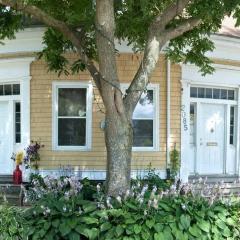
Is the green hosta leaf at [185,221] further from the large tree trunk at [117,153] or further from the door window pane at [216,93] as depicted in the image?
the door window pane at [216,93]

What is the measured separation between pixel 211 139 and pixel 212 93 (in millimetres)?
1404

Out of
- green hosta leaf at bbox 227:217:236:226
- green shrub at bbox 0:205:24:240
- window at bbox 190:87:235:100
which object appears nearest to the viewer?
green shrub at bbox 0:205:24:240

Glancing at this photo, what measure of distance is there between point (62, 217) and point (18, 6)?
126 inches

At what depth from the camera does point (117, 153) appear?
23.9 ft

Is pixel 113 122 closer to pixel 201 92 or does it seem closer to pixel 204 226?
pixel 204 226

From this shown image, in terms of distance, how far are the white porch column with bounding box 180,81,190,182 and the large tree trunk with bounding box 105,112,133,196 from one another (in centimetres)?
644

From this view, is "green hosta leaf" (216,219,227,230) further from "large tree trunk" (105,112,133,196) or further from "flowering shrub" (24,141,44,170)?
"flowering shrub" (24,141,44,170)

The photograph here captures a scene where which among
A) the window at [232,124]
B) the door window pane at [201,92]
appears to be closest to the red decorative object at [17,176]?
the door window pane at [201,92]

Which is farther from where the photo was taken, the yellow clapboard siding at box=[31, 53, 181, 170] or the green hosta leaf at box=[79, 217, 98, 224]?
the yellow clapboard siding at box=[31, 53, 181, 170]

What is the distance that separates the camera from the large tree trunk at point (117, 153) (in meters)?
7.30

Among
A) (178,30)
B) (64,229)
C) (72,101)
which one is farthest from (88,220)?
(72,101)

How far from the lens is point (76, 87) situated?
13148mm

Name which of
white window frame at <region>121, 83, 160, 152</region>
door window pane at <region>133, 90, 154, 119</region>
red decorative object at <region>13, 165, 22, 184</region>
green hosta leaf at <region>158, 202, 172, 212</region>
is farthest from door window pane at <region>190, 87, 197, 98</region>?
green hosta leaf at <region>158, 202, 172, 212</region>

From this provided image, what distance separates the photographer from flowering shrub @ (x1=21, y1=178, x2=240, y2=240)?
6.47m
